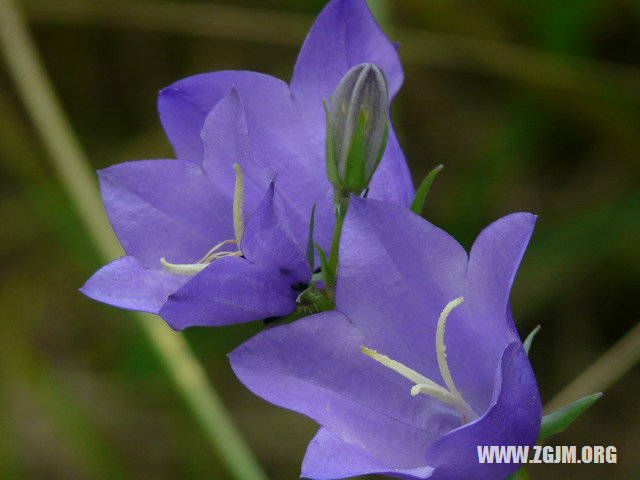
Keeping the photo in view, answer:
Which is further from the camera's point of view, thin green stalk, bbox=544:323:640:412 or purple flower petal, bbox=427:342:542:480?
thin green stalk, bbox=544:323:640:412

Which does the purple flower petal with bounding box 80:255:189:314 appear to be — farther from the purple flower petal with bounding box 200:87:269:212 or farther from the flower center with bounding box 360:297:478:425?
the flower center with bounding box 360:297:478:425

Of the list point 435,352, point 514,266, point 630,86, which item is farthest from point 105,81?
point 514,266


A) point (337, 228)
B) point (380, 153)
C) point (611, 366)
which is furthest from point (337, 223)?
point (611, 366)

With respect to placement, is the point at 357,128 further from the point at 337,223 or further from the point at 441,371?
the point at 441,371

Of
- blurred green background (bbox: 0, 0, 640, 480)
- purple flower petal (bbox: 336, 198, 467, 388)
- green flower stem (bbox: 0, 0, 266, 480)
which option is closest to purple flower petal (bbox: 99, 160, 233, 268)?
purple flower petal (bbox: 336, 198, 467, 388)

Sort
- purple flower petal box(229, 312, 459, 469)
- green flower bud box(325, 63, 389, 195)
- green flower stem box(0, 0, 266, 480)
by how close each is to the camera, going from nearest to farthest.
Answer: purple flower petal box(229, 312, 459, 469), green flower bud box(325, 63, 389, 195), green flower stem box(0, 0, 266, 480)

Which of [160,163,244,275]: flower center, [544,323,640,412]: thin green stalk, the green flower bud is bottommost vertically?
[544,323,640,412]: thin green stalk
